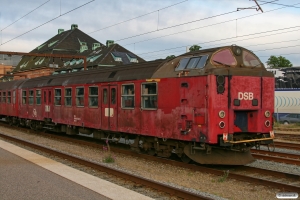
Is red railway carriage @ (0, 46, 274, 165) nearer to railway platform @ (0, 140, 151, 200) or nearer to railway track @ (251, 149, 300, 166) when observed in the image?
railway track @ (251, 149, 300, 166)

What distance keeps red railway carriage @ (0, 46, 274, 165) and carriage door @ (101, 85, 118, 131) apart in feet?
0.12

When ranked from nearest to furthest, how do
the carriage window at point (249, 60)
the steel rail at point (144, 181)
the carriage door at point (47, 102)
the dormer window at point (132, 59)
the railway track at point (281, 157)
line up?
1. the steel rail at point (144, 181)
2. the carriage window at point (249, 60)
3. the railway track at point (281, 157)
4. the carriage door at point (47, 102)
5. the dormer window at point (132, 59)

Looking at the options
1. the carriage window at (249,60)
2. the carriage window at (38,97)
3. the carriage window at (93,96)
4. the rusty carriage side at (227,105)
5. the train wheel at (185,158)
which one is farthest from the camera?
the carriage window at (38,97)

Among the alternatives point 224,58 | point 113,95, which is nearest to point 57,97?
point 113,95

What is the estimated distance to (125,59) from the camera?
5709 centimetres

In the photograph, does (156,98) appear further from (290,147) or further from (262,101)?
(290,147)

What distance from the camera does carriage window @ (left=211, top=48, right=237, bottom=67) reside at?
412 inches

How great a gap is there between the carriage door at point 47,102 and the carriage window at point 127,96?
742 centimetres

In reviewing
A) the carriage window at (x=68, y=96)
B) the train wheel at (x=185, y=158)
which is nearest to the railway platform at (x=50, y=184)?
the train wheel at (x=185, y=158)

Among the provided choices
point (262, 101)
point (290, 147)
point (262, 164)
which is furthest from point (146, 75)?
point (290, 147)

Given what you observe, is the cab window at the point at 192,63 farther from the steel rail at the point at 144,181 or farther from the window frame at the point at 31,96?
the window frame at the point at 31,96

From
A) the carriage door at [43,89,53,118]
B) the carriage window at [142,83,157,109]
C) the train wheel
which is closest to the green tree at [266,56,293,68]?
the carriage door at [43,89,53,118]

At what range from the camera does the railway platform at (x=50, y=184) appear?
733 centimetres

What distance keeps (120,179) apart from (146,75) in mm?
3952
